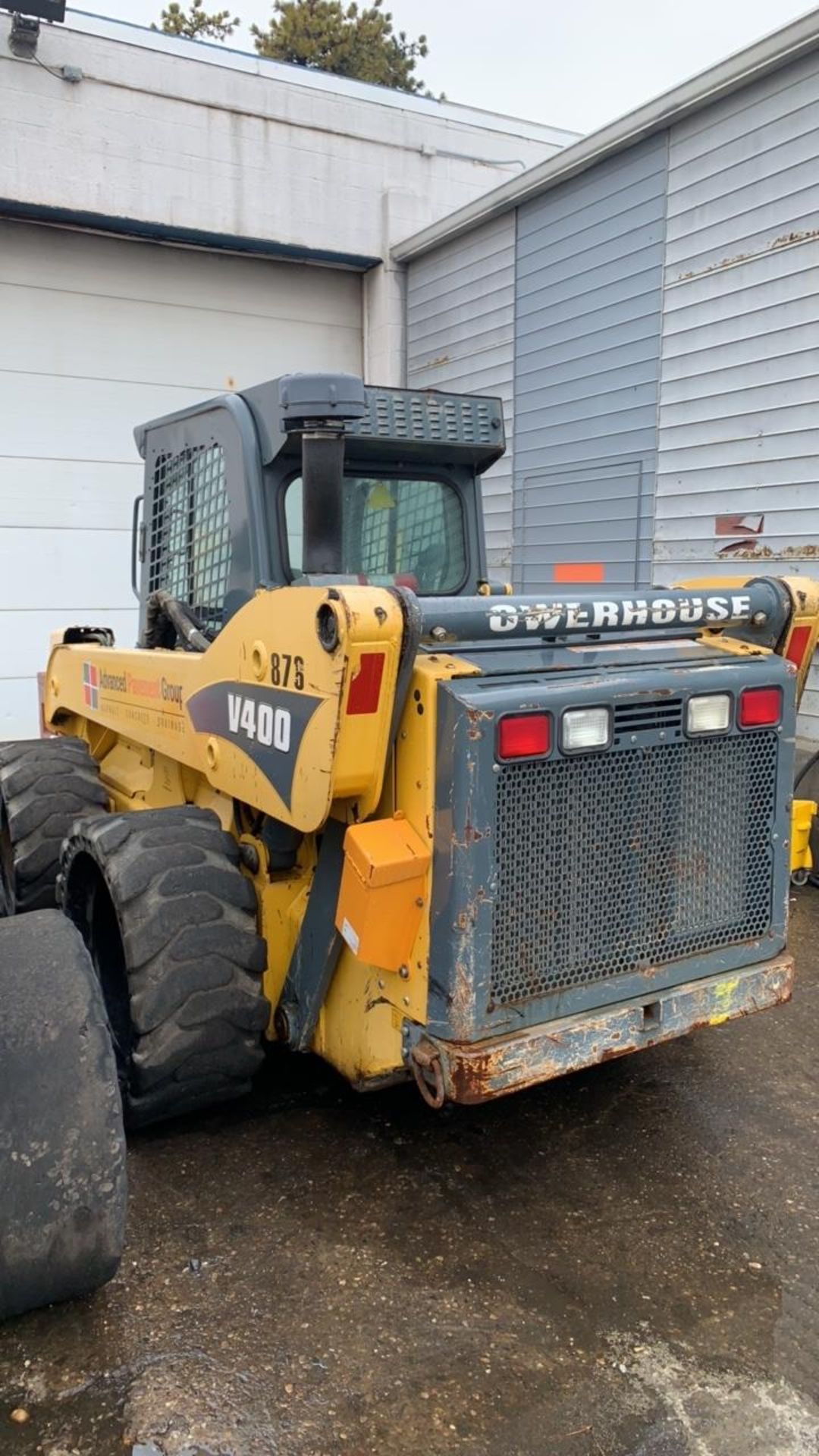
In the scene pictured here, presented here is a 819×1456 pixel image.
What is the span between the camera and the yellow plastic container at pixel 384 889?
2.79 m

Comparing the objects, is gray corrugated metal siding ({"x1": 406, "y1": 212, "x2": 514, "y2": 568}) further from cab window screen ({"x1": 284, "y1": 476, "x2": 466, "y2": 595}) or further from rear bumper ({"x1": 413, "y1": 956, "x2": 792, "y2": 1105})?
rear bumper ({"x1": 413, "y1": 956, "x2": 792, "y2": 1105})

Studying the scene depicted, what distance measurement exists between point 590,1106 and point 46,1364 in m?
1.93

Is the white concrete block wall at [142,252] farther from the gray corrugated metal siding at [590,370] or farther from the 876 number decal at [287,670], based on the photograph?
the 876 number decal at [287,670]

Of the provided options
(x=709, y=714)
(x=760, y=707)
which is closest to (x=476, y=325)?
(x=760, y=707)

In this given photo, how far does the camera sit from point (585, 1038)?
118 inches

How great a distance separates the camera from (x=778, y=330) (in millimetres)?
6848

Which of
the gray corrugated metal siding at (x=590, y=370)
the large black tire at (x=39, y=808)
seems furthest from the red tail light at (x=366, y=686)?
the gray corrugated metal siding at (x=590, y=370)

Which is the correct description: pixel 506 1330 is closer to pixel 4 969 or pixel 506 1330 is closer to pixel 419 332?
pixel 4 969

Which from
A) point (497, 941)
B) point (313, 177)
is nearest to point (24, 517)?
point (313, 177)

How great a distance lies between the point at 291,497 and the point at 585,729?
A: 4.57 ft

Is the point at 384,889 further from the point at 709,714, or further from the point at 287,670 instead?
the point at 709,714

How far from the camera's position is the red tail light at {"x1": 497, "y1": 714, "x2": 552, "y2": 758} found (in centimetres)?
279

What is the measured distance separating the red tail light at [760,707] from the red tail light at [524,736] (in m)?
0.72

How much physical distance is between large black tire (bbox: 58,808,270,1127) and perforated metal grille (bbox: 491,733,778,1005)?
817mm
